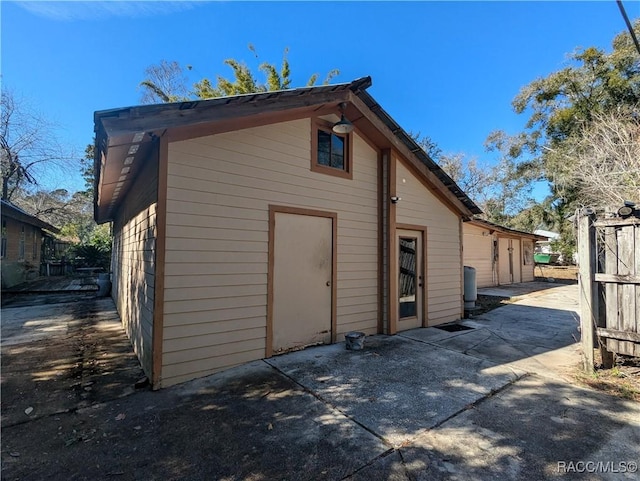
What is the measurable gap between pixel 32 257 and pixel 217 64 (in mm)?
15119

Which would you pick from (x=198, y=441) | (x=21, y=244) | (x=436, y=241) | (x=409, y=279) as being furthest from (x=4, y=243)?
(x=436, y=241)

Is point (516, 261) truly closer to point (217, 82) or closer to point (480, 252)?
point (480, 252)

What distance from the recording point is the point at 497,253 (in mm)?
15422

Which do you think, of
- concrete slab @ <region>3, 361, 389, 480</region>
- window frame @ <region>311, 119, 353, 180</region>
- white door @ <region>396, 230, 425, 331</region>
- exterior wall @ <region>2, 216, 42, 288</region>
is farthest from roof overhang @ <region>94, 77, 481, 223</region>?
exterior wall @ <region>2, 216, 42, 288</region>

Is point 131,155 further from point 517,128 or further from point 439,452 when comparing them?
point 517,128

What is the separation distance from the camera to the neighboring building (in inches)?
478

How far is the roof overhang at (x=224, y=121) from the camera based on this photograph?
119 inches

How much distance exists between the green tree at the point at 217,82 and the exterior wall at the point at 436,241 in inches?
531

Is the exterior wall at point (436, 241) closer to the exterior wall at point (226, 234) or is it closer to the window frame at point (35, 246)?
the exterior wall at point (226, 234)

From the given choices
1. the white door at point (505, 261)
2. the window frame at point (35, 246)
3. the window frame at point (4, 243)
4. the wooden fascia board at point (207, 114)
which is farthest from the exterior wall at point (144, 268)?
the window frame at point (35, 246)

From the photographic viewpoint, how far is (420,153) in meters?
6.24

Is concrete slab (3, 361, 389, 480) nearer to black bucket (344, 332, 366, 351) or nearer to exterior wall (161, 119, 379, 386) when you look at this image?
exterior wall (161, 119, 379, 386)

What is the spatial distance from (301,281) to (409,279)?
2.72 metres

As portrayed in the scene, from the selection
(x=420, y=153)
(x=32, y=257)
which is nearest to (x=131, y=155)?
(x=420, y=153)
